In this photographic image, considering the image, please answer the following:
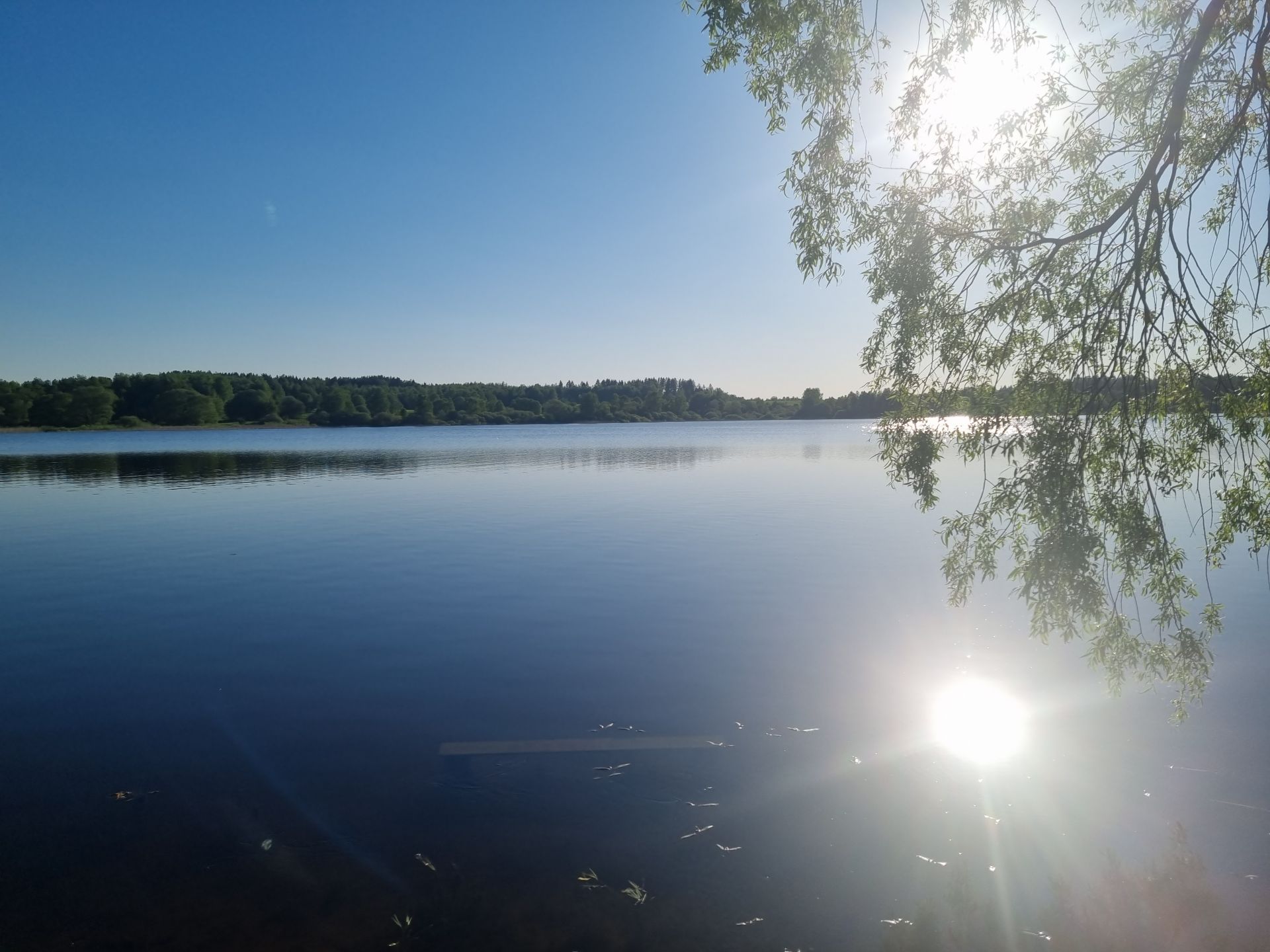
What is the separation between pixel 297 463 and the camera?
5800 centimetres

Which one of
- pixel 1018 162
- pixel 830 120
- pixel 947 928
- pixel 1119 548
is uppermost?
pixel 830 120

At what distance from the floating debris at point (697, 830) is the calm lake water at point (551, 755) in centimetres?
6

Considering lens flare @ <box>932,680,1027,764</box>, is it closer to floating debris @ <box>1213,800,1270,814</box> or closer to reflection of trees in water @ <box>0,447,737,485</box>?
floating debris @ <box>1213,800,1270,814</box>

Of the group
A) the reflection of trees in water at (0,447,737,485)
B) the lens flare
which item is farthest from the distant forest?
the lens flare

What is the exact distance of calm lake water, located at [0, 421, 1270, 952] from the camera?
6.95 m

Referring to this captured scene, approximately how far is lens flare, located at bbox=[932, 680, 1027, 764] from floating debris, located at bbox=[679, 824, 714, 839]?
4.01m

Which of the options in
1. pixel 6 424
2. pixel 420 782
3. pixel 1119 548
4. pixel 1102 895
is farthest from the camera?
pixel 6 424

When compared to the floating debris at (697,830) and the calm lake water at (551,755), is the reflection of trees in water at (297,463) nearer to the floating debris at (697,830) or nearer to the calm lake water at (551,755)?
the calm lake water at (551,755)

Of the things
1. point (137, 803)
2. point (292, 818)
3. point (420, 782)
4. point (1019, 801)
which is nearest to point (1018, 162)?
point (1019, 801)

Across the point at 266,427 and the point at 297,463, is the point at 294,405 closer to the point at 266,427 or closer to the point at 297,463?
the point at 266,427

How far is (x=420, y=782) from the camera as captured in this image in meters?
9.01

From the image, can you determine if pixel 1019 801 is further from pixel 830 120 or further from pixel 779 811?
pixel 830 120

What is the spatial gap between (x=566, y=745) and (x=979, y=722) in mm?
6284

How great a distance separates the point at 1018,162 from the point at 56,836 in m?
14.7
